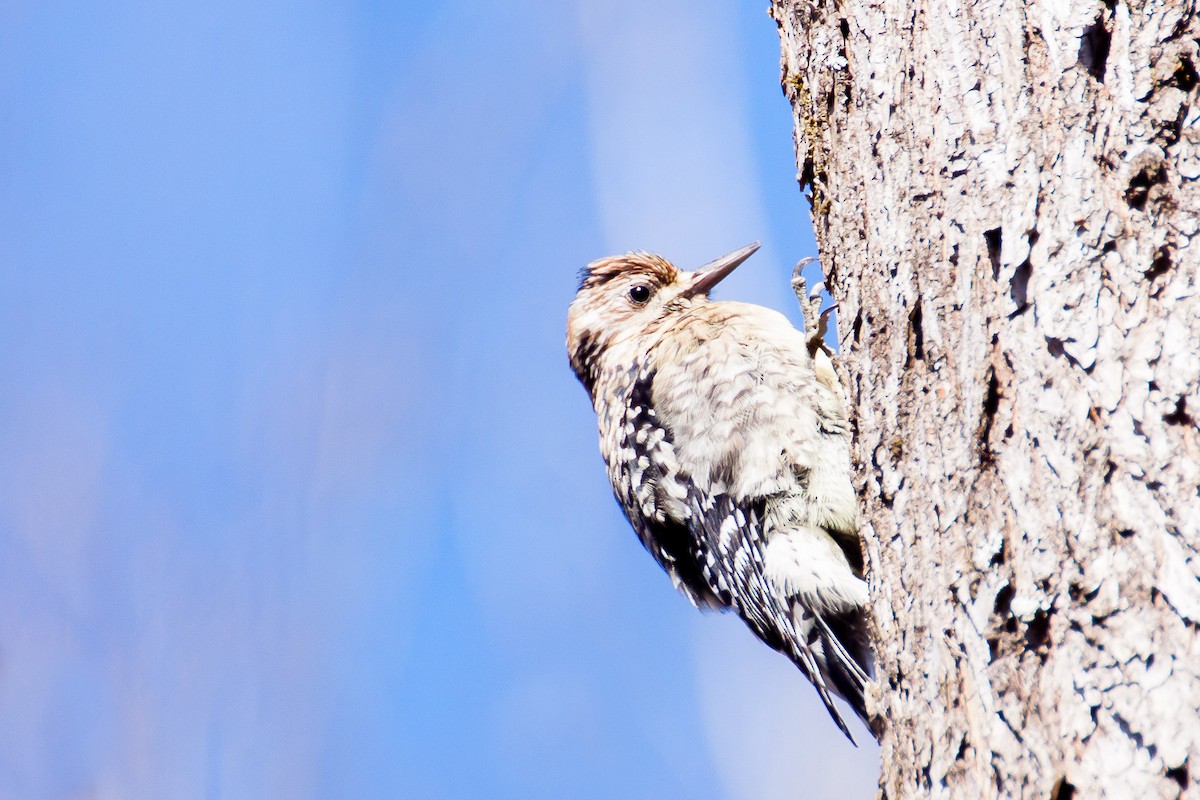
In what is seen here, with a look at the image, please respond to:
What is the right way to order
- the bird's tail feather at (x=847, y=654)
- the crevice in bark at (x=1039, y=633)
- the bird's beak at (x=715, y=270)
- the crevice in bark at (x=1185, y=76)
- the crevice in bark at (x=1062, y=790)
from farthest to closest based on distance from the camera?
Answer: the bird's beak at (x=715, y=270)
the bird's tail feather at (x=847, y=654)
the crevice in bark at (x=1185, y=76)
the crevice in bark at (x=1039, y=633)
the crevice in bark at (x=1062, y=790)

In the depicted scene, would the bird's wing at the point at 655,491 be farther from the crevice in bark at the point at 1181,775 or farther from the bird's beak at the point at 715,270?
the crevice in bark at the point at 1181,775

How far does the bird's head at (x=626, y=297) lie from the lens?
4293mm

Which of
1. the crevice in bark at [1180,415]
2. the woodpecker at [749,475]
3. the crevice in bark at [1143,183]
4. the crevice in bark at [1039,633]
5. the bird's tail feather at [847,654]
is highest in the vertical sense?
the crevice in bark at [1143,183]

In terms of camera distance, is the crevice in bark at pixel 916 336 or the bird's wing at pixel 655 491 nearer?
the crevice in bark at pixel 916 336

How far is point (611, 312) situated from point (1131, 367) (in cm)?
296

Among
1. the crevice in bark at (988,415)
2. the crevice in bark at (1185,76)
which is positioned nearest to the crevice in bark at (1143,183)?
the crevice in bark at (1185,76)

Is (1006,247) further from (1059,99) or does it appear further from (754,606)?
(754,606)

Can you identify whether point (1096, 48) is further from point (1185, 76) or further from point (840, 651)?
point (840, 651)

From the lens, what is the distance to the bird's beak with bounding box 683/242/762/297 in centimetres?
429

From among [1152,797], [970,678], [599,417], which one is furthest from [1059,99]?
[599,417]

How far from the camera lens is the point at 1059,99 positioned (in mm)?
1748

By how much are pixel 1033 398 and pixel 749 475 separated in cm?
169

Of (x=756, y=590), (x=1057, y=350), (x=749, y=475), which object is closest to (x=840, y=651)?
(x=756, y=590)

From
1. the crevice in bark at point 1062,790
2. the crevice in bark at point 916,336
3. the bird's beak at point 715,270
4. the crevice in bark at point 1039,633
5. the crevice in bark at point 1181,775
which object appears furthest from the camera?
the bird's beak at point 715,270
